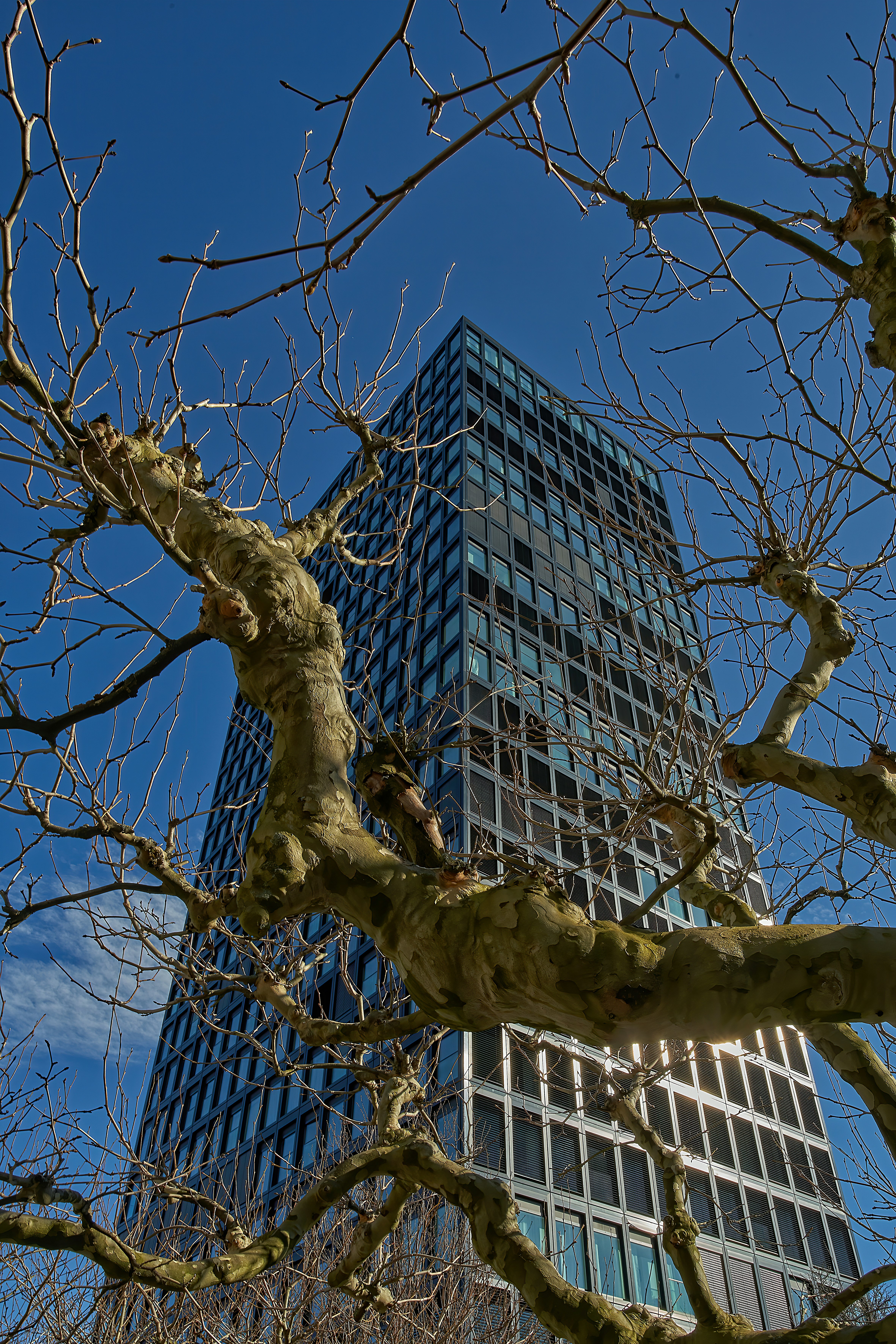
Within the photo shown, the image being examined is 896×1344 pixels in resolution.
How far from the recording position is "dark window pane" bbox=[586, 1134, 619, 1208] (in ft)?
72.4

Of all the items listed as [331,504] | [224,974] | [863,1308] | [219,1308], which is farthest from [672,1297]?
[331,504]

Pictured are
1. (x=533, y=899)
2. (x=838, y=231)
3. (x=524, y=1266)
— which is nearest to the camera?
(x=533, y=899)

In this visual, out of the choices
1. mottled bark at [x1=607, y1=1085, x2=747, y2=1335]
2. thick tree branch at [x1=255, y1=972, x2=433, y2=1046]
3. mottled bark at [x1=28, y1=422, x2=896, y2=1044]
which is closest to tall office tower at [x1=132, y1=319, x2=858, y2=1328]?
mottled bark at [x1=607, y1=1085, x2=747, y2=1335]

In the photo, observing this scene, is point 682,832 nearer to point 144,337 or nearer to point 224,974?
point 224,974

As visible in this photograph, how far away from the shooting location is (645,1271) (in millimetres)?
21859

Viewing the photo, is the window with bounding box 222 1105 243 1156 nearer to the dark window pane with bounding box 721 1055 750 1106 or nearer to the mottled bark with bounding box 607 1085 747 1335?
the dark window pane with bounding box 721 1055 750 1106

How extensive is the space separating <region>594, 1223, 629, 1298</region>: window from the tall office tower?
65 millimetres

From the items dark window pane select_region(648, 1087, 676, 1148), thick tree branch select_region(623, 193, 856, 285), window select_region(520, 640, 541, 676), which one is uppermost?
window select_region(520, 640, 541, 676)

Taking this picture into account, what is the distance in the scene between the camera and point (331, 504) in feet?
17.4

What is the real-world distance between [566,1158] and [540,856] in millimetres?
17175

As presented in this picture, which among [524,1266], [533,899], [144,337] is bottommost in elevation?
[524,1266]

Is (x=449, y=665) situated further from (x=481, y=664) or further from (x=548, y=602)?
(x=548, y=602)

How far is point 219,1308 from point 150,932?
18.8ft

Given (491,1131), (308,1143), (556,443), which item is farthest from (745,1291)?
(556,443)
